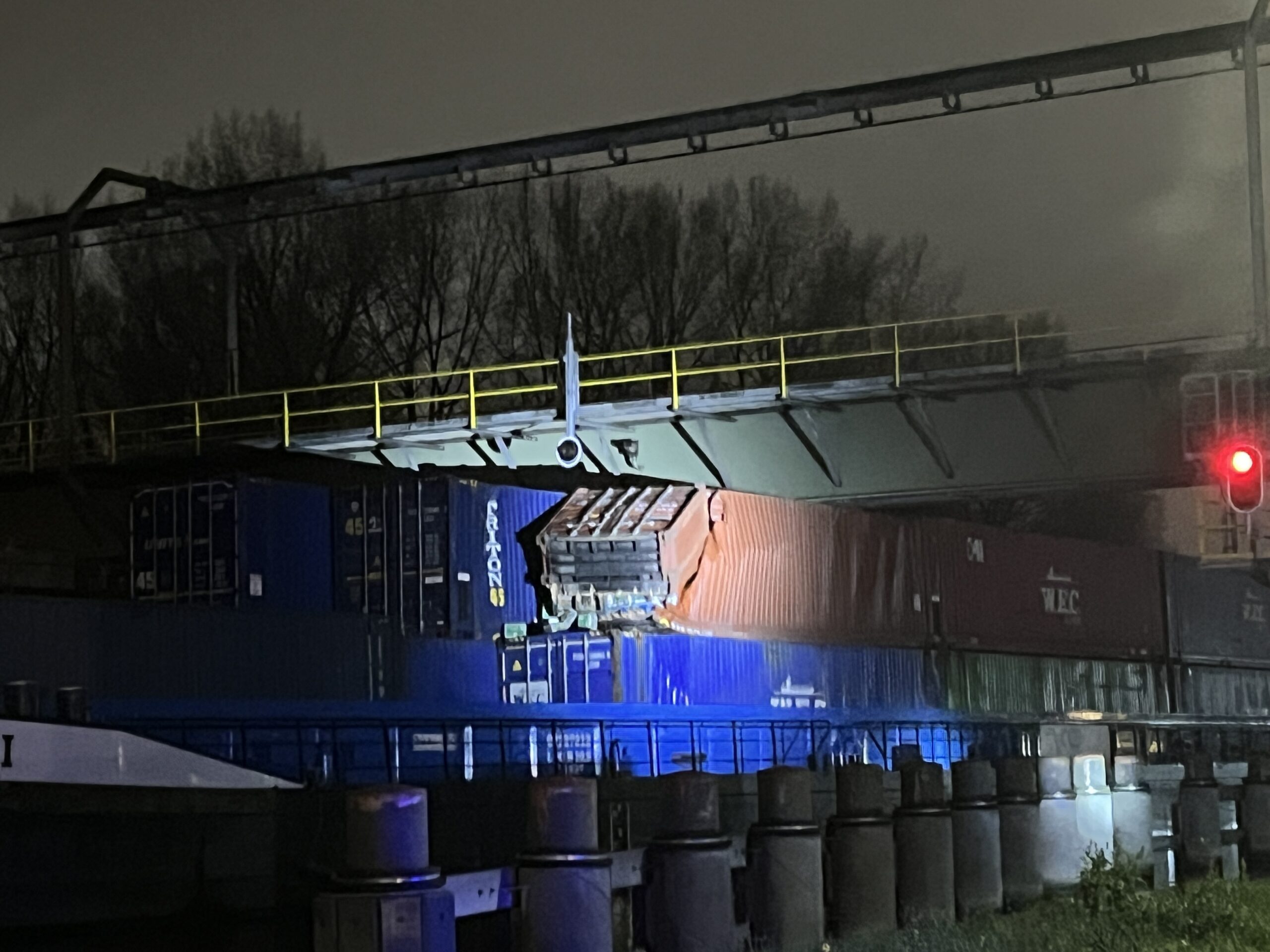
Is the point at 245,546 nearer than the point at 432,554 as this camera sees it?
No

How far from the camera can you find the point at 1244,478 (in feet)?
47.6

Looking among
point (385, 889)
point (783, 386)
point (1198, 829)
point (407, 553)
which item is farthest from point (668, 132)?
point (385, 889)

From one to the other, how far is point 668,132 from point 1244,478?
955 inches

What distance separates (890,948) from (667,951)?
72.6 inches

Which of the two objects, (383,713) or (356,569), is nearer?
(383,713)

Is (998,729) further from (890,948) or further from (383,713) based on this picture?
(890,948)

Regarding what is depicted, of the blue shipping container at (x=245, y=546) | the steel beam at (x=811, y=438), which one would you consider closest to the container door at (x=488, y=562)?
the blue shipping container at (x=245, y=546)

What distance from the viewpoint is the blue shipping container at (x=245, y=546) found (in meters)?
29.6

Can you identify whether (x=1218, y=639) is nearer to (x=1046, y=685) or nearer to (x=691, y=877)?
(x=1046, y=685)

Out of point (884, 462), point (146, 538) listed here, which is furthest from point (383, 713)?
point (884, 462)

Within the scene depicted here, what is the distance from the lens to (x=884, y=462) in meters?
35.9

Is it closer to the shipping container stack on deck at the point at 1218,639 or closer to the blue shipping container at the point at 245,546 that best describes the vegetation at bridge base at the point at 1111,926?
the blue shipping container at the point at 245,546

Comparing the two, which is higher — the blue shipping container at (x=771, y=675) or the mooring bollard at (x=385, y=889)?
the blue shipping container at (x=771, y=675)

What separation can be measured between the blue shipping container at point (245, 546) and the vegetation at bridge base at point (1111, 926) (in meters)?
17.1
